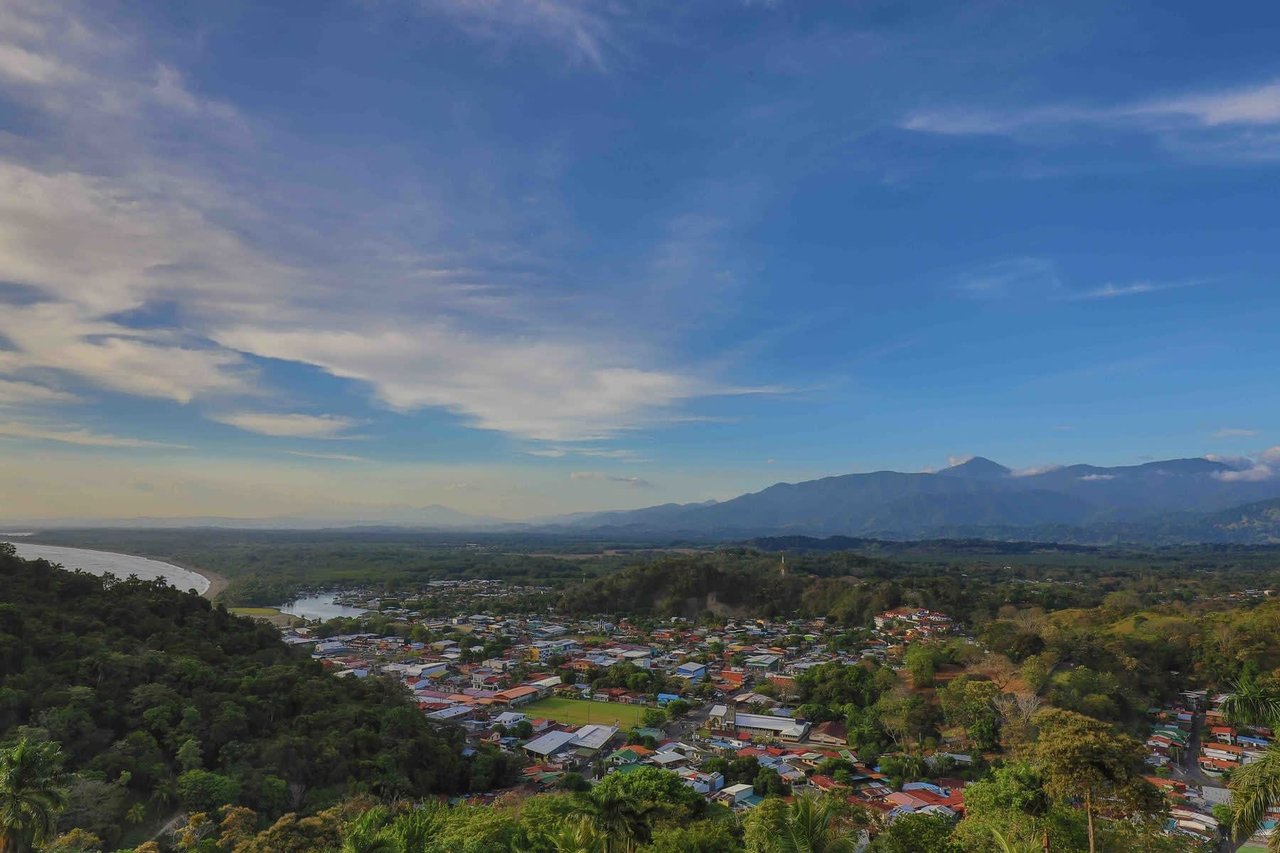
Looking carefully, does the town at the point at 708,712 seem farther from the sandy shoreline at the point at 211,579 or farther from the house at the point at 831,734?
the sandy shoreline at the point at 211,579

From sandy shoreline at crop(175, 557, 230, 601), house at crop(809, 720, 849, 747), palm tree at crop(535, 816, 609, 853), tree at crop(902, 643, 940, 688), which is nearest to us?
palm tree at crop(535, 816, 609, 853)

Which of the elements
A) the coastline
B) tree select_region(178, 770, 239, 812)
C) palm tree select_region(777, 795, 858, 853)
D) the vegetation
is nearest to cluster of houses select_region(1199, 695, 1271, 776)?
palm tree select_region(777, 795, 858, 853)

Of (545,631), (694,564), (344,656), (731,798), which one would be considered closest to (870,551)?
(694,564)

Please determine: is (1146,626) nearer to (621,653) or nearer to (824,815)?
(621,653)

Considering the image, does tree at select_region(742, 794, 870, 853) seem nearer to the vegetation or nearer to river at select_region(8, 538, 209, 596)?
the vegetation

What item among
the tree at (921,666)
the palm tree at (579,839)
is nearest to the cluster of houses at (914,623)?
the tree at (921,666)
